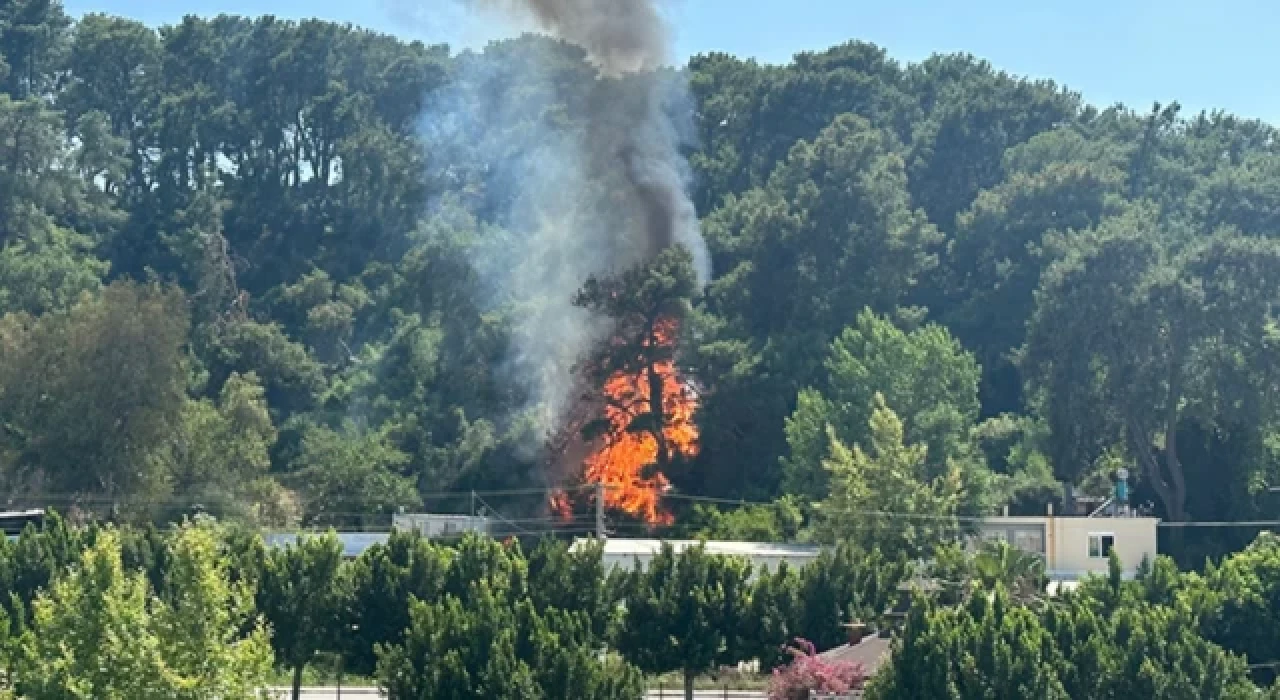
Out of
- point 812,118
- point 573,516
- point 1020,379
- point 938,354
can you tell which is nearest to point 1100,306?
point 938,354

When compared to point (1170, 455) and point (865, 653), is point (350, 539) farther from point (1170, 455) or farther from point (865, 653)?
point (1170, 455)

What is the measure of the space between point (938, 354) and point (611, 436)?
13.0m

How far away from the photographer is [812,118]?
12875 cm

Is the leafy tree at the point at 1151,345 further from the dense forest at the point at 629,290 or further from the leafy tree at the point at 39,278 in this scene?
the leafy tree at the point at 39,278

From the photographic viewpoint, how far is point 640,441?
99812 millimetres

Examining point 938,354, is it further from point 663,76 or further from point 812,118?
point 812,118

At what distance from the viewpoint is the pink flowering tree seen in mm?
62438

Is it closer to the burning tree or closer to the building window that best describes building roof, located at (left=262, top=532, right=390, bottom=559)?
the burning tree

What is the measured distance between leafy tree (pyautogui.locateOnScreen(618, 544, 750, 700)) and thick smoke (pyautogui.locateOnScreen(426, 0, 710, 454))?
108 feet

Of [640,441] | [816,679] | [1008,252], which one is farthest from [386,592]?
[1008,252]

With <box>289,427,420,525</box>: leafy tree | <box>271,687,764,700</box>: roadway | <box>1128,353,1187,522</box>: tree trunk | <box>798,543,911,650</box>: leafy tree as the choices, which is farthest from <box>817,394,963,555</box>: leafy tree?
<box>289,427,420,525</box>: leafy tree

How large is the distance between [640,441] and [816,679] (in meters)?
37.6

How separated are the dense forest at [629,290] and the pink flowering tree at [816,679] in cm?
2293

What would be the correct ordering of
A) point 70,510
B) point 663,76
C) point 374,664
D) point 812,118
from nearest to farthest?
point 374,664 → point 70,510 → point 663,76 → point 812,118
